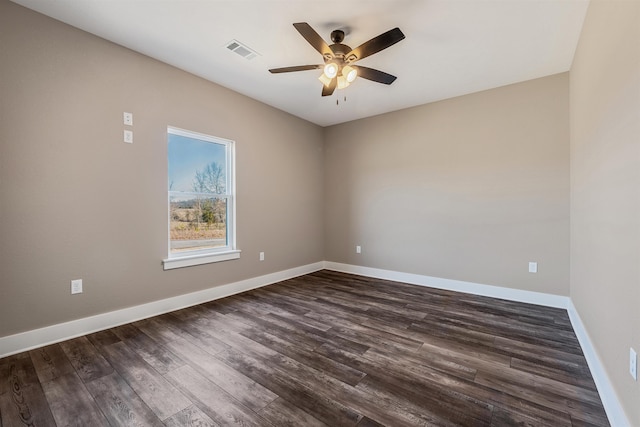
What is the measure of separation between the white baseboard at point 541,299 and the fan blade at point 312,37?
2.85 metres

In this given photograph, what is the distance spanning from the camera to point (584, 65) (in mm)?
2324

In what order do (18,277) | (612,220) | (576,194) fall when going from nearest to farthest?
1. (612,220)
2. (18,277)
3. (576,194)

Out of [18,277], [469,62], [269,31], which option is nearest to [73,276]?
[18,277]

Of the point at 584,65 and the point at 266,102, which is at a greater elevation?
the point at 266,102

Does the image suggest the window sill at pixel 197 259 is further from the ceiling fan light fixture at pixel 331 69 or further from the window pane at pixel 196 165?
the ceiling fan light fixture at pixel 331 69

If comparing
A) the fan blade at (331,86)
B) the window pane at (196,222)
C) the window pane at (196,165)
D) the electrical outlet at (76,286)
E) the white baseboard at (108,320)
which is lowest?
the white baseboard at (108,320)

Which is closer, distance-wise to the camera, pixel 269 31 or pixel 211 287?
pixel 269 31

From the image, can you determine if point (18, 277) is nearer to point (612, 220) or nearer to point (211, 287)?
point (211, 287)

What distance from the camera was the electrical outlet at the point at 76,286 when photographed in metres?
2.42

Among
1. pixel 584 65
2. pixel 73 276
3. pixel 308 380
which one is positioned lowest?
pixel 308 380

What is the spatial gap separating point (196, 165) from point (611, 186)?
3.81 m

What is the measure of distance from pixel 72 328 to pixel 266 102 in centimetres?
352

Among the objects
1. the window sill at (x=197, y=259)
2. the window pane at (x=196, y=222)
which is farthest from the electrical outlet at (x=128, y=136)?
the window sill at (x=197, y=259)

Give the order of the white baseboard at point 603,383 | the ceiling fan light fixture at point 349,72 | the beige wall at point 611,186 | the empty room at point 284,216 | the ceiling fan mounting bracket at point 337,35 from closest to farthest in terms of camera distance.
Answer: the beige wall at point 611,186
the white baseboard at point 603,383
the empty room at point 284,216
the ceiling fan mounting bracket at point 337,35
the ceiling fan light fixture at point 349,72
